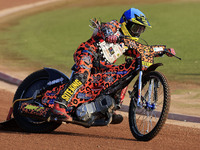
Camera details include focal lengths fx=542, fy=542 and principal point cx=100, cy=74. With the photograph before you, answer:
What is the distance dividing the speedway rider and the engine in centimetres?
20

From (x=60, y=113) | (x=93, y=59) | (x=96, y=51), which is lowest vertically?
(x=60, y=113)

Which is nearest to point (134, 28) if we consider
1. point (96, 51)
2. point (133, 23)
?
point (133, 23)

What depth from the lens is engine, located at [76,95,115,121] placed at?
307 inches

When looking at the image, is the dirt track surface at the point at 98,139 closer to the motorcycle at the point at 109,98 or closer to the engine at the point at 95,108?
the motorcycle at the point at 109,98

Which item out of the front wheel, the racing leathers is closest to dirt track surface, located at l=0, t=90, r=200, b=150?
the front wheel

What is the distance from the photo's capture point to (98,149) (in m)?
7.21

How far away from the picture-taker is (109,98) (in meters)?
7.82

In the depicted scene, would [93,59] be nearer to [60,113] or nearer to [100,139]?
[60,113]

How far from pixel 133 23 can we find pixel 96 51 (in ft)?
2.23

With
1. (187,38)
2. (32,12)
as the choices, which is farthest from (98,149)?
(32,12)

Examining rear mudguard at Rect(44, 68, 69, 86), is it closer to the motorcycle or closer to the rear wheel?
the motorcycle

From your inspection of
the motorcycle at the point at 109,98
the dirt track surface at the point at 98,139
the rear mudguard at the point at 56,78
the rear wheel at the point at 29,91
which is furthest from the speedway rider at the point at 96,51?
the rear wheel at the point at 29,91

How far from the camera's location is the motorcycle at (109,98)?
25.1 feet

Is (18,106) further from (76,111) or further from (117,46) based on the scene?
(117,46)
